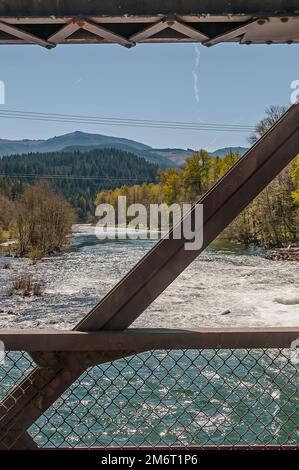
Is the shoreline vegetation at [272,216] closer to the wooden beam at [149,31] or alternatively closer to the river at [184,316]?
the river at [184,316]

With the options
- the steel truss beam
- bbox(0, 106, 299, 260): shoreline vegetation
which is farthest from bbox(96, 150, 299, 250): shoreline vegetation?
the steel truss beam

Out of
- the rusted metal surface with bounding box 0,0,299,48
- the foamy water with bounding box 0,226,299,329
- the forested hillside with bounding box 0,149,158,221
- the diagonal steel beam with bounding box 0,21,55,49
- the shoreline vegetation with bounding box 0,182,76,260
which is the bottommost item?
the foamy water with bounding box 0,226,299,329

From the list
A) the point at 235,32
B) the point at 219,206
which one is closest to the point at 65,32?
the point at 235,32

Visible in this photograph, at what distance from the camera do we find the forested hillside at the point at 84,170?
318 ft

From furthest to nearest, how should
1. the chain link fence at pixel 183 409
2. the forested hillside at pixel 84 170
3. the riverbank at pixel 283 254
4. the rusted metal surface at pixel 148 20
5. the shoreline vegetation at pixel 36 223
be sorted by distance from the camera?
the forested hillside at pixel 84 170 → the shoreline vegetation at pixel 36 223 → the riverbank at pixel 283 254 → the chain link fence at pixel 183 409 → the rusted metal surface at pixel 148 20

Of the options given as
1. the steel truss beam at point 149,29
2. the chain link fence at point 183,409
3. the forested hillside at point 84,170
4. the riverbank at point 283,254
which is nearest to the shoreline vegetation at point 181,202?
the riverbank at point 283,254

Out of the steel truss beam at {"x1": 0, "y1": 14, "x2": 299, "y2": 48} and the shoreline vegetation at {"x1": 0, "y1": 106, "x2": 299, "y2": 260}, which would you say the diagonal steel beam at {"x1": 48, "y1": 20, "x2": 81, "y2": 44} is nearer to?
the steel truss beam at {"x1": 0, "y1": 14, "x2": 299, "y2": 48}

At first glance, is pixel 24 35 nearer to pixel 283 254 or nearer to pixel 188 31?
pixel 188 31

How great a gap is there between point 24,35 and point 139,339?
1.30 m

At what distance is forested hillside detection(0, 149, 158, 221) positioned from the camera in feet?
318

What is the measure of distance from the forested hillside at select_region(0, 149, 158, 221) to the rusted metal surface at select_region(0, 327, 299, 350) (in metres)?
80.9

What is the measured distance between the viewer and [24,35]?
1938 mm

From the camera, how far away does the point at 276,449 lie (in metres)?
2.01

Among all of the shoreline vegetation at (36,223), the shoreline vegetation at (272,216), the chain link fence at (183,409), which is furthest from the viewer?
the shoreline vegetation at (36,223)
